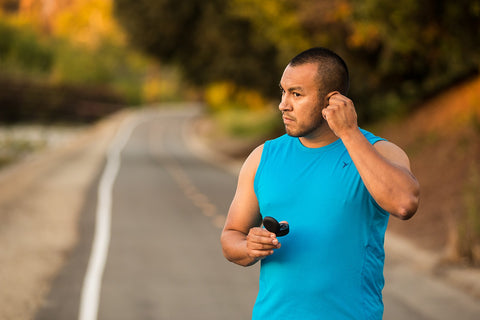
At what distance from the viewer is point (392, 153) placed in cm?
262

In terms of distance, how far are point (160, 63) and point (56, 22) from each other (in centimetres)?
11901

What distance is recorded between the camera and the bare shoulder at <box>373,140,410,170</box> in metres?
2.59

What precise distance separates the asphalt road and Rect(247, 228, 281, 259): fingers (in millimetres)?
4843

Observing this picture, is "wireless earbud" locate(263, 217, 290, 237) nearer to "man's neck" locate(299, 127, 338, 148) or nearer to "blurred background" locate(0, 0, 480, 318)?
"man's neck" locate(299, 127, 338, 148)

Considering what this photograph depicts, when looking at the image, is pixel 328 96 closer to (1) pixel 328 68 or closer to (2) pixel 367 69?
(1) pixel 328 68

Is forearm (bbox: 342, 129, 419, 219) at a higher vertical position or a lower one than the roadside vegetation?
lower

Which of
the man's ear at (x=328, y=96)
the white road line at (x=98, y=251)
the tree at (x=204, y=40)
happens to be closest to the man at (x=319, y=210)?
the man's ear at (x=328, y=96)

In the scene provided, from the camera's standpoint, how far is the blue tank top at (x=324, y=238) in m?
2.60

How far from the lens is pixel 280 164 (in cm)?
271

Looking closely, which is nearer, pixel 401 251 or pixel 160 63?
pixel 401 251

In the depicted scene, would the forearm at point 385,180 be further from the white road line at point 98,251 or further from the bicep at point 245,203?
the white road line at point 98,251

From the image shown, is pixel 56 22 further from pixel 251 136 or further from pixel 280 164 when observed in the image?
pixel 280 164

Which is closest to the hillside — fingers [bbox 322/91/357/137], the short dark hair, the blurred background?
the blurred background

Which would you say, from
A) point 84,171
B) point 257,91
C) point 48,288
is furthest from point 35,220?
point 257,91
